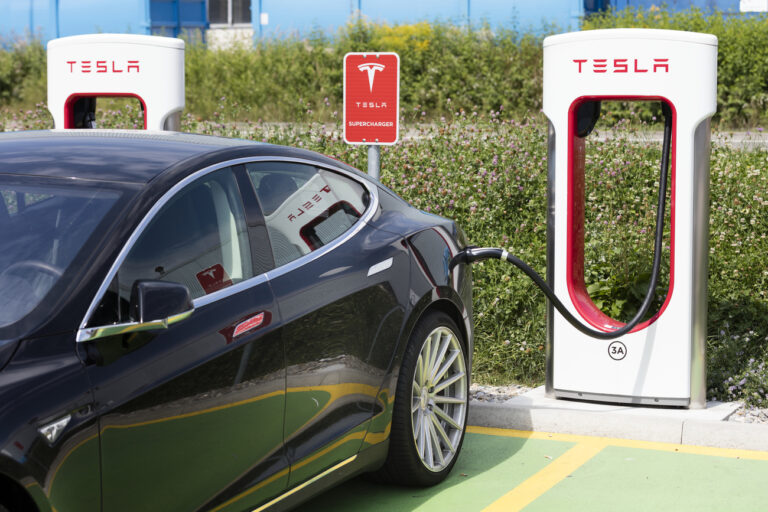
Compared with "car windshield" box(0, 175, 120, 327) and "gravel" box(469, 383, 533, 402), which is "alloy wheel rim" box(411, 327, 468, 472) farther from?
"car windshield" box(0, 175, 120, 327)

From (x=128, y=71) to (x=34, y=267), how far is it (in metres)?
4.18

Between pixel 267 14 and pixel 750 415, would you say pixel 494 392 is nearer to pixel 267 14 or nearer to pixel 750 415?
pixel 750 415

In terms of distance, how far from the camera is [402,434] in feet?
14.9

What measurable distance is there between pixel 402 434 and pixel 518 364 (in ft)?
8.57

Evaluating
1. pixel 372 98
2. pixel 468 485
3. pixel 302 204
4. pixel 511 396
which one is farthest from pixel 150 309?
pixel 372 98

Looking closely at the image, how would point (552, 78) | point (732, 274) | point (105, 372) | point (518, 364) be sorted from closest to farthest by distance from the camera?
point (105, 372) → point (552, 78) → point (518, 364) → point (732, 274)

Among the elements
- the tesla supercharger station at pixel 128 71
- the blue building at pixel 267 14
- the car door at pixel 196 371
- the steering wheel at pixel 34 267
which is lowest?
the car door at pixel 196 371

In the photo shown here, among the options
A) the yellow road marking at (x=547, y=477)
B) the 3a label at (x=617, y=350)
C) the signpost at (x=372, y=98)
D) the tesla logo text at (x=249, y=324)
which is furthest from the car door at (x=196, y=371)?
the signpost at (x=372, y=98)

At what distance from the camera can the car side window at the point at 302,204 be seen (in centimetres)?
399

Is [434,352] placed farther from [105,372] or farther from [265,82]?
[265,82]

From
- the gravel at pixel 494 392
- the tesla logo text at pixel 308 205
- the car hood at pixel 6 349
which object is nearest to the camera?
the car hood at pixel 6 349

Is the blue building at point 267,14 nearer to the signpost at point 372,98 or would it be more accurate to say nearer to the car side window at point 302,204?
the signpost at point 372,98

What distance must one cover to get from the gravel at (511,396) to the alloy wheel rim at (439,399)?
1.07 metres

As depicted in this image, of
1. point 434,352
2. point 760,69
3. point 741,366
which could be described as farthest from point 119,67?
point 760,69
